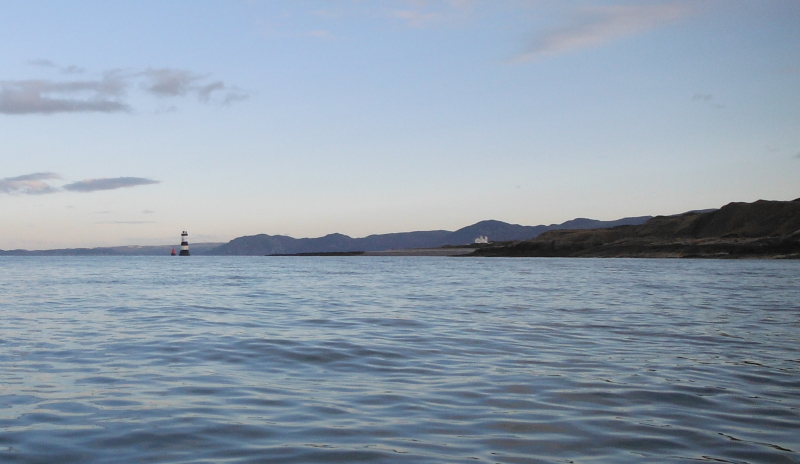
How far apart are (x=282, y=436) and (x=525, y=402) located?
3.09m

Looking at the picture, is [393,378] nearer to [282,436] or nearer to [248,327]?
[282,436]

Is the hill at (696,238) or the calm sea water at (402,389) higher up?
the hill at (696,238)

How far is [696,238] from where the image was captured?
414ft

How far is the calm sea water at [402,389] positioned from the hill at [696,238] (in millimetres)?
88982

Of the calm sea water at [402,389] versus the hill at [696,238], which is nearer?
the calm sea water at [402,389]

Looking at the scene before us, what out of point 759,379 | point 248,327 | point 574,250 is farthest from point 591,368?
point 574,250

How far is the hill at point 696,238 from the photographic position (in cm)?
9808

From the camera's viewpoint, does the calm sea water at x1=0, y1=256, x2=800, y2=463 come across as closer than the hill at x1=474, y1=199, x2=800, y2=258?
Yes

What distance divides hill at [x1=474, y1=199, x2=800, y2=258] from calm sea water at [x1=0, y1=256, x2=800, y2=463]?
292 feet

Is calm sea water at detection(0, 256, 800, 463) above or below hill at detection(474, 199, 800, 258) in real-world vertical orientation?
below

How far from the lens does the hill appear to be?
98.1 m

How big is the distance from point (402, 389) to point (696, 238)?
131 metres

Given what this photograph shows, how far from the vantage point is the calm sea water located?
619cm

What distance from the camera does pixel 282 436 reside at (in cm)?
655
